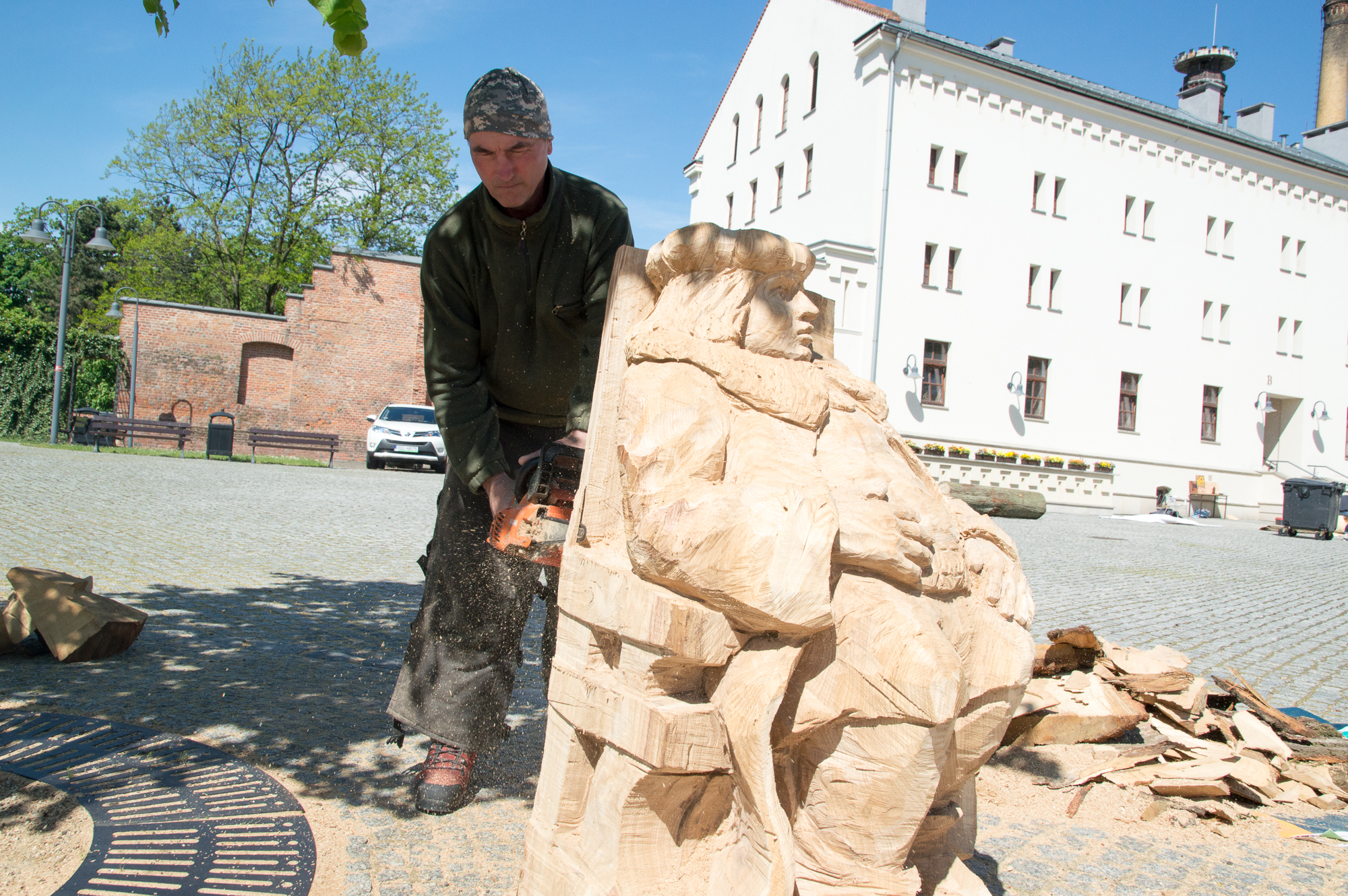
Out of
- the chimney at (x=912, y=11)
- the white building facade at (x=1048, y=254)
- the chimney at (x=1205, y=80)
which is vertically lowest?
the white building facade at (x=1048, y=254)

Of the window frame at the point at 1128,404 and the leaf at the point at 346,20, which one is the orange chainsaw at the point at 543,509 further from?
the window frame at the point at 1128,404

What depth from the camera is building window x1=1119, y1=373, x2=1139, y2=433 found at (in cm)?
2353

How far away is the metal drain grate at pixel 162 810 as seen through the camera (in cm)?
→ 230

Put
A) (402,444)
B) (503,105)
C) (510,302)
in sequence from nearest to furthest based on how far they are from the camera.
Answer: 1. (503,105)
2. (510,302)
3. (402,444)

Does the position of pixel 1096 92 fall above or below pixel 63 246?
above

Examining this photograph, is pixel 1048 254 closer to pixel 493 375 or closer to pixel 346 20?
pixel 493 375

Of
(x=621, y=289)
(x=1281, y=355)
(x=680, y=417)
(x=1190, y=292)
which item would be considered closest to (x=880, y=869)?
(x=680, y=417)

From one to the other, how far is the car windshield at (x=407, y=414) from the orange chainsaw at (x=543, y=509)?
16954mm

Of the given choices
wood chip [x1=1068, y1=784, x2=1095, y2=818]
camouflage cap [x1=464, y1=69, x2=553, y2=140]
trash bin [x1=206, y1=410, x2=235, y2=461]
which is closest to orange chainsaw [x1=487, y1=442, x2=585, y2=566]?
camouflage cap [x1=464, y1=69, x2=553, y2=140]

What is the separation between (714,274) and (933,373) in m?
20.3

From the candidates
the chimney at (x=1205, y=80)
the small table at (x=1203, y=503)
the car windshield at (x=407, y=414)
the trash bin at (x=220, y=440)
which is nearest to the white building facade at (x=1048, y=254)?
the small table at (x=1203, y=503)

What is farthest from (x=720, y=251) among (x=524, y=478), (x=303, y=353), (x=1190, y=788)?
(x=303, y=353)

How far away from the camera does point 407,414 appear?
62.8ft

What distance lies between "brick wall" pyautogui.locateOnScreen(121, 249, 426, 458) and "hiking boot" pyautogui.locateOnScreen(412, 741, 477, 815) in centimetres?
2123
